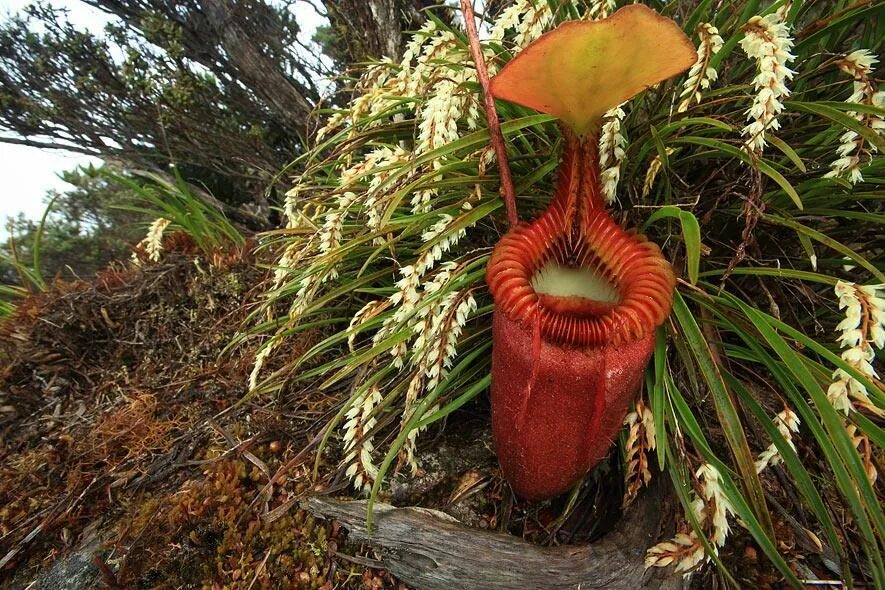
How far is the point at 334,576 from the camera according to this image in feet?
4.31

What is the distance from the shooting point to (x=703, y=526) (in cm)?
106

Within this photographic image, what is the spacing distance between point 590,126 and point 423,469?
1.02 metres

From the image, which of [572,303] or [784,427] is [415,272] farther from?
[784,427]

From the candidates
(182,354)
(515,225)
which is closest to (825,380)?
(515,225)

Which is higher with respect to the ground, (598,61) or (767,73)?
(598,61)

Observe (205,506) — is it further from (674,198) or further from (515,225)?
(674,198)

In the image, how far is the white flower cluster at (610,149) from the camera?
1.14 meters

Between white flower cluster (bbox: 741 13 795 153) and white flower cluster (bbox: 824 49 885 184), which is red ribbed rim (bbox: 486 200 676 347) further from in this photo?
white flower cluster (bbox: 824 49 885 184)

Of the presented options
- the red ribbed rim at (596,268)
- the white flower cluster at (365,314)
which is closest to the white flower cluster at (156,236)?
the white flower cluster at (365,314)

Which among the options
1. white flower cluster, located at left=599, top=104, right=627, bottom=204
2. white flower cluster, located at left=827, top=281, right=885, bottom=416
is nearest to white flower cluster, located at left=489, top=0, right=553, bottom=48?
white flower cluster, located at left=599, top=104, right=627, bottom=204

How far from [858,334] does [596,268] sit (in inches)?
18.4

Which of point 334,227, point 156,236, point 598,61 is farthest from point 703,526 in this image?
point 156,236

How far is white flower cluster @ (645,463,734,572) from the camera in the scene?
38.1 inches

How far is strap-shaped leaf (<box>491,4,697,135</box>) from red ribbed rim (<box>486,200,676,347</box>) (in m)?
0.27
